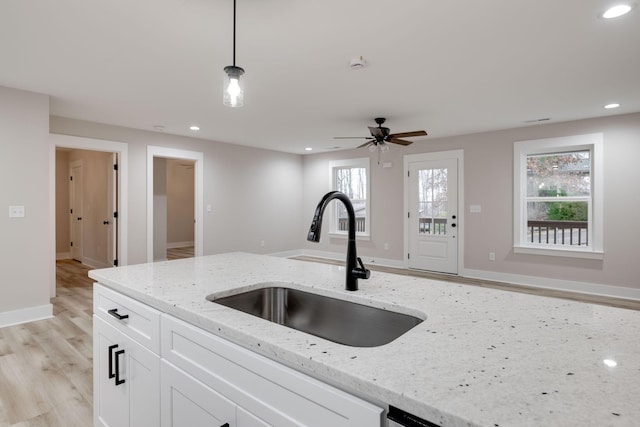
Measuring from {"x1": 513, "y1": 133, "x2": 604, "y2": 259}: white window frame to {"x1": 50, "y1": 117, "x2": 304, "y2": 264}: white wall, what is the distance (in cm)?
456

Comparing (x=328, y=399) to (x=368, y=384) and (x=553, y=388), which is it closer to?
(x=368, y=384)

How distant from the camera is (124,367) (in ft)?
4.75

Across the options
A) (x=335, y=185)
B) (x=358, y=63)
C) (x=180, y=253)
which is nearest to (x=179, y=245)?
(x=180, y=253)

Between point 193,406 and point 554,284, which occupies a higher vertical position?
Answer: point 193,406

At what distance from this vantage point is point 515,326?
953 millimetres

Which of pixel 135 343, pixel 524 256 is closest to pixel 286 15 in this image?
pixel 135 343

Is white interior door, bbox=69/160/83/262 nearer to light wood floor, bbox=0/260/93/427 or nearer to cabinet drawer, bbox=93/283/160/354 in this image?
light wood floor, bbox=0/260/93/427

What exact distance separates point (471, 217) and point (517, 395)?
561 centimetres

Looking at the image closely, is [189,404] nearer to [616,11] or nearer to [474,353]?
[474,353]

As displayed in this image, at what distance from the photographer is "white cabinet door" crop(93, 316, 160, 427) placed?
1.27 m

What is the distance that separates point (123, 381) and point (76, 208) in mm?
7401

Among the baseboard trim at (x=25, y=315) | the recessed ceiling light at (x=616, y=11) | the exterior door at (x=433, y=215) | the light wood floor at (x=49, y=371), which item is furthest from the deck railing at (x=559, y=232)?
the baseboard trim at (x=25, y=315)

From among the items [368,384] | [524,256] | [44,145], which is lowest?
[524,256]

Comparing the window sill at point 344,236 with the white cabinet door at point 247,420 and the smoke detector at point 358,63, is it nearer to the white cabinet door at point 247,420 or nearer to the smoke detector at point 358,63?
the smoke detector at point 358,63
